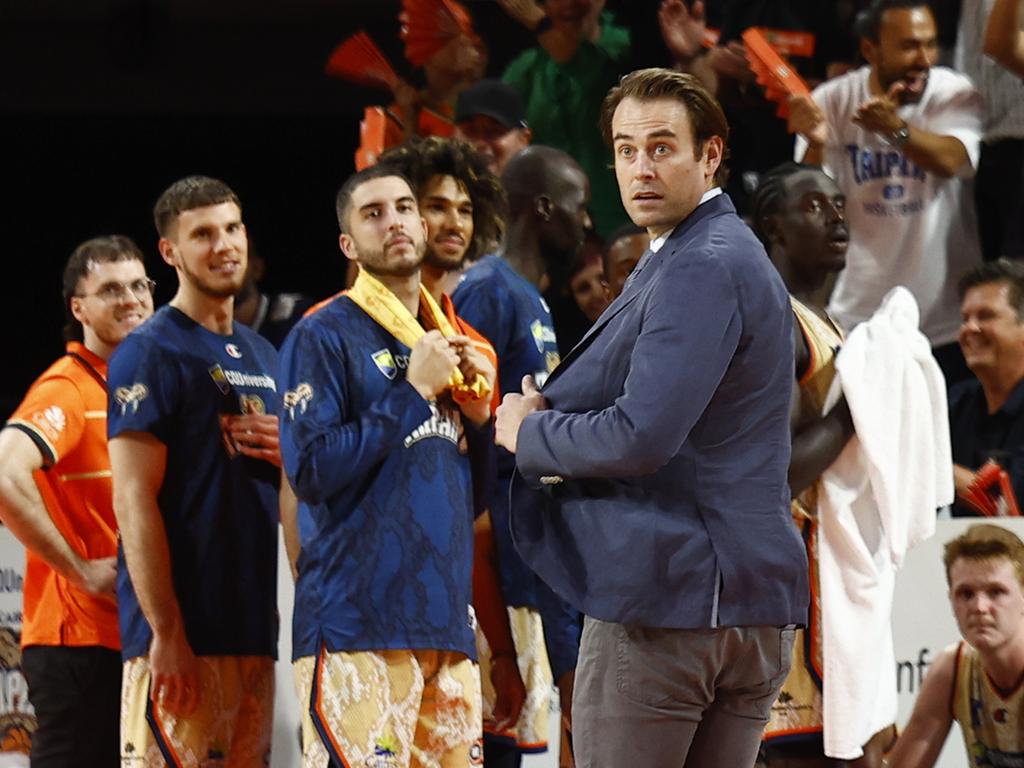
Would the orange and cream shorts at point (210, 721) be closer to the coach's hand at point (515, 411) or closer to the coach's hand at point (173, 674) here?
the coach's hand at point (173, 674)

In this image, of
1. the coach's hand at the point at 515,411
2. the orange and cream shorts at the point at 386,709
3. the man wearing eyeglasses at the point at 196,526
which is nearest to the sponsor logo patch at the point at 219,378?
the man wearing eyeglasses at the point at 196,526

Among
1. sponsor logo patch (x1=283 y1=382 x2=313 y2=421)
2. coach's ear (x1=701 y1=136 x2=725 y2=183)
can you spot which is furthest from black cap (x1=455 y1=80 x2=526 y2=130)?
coach's ear (x1=701 y1=136 x2=725 y2=183)

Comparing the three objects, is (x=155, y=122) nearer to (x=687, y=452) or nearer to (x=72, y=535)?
(x=72, y=535)

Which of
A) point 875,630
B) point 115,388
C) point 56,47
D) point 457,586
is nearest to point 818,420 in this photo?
point 875,630

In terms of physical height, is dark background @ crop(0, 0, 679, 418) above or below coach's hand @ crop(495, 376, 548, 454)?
above

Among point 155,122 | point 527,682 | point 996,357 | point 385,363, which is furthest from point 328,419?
point 155,122

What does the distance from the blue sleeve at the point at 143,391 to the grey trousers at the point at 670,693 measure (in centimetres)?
158

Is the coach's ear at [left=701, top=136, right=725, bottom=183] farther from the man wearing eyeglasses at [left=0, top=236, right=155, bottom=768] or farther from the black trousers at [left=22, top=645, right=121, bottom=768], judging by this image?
the black trousers at [left=22, top=645, right=121, bottom=768]

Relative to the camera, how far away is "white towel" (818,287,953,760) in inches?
153

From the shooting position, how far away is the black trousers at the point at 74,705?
4285 millimetres

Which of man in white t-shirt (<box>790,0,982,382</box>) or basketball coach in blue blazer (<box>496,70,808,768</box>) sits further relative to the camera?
man in white t-shirt (<box>790,0,982,382</box>)

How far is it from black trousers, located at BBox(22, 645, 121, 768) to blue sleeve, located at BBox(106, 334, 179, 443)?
27.9 inches

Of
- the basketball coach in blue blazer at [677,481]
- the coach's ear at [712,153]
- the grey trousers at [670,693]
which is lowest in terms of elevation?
the grey trousers at [670,693]

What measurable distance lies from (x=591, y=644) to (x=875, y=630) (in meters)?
1.41
